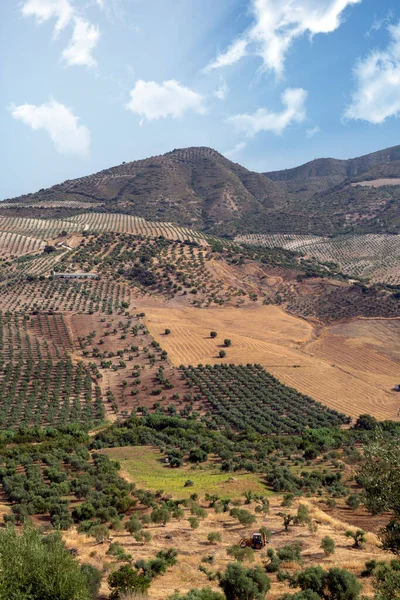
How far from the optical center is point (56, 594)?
46.9ft

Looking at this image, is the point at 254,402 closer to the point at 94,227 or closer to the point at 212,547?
the point at 212,547

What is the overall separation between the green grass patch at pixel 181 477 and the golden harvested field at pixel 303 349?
80.9 feet

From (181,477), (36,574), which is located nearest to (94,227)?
(181,477)

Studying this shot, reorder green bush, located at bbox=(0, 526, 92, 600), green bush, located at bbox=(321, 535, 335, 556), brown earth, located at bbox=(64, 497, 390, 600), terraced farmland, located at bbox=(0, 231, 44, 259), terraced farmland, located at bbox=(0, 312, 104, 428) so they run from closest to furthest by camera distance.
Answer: green bush, located at bbox=(0, 526, 92, 600)
brown earth, located at bbox=(64, 497, 390, 600)
green bush, located at bbox=(321, 535, 335, 556)
terraced farmland, located at bbox=(0, 312, 104, 428)
terraced farmland, located at bbox=(0, 231, 44, 259)

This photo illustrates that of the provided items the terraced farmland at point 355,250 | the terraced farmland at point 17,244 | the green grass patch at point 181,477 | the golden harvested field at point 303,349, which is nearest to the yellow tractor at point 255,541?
the green grass patch at point 181,477

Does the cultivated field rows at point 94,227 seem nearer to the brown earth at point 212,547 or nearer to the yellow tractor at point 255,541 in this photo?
the brown earth at point 212,547

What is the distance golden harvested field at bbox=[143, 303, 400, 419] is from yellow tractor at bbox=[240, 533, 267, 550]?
33.7 metres

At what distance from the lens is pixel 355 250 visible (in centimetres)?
15038

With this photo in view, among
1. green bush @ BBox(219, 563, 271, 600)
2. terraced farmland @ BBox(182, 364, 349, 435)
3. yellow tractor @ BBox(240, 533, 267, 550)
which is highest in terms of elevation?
green bush @ BBox(219, 563, 271, 600)

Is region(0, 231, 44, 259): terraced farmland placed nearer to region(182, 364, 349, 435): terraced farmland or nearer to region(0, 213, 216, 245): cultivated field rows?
region(0, 213, 216, 245): cultivated field rows

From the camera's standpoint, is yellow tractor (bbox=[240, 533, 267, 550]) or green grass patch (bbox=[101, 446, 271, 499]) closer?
yellow tractor (bbox=[240, 533, 267, 550])

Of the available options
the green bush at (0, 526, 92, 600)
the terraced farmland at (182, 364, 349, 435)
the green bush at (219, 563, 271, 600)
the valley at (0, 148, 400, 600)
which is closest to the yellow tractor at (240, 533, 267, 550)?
the valley at (0, 148, 400, 600)

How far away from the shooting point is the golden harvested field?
6009cm

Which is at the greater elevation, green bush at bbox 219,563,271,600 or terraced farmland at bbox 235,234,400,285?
terraced farmland at bbox 235,234,400,285
